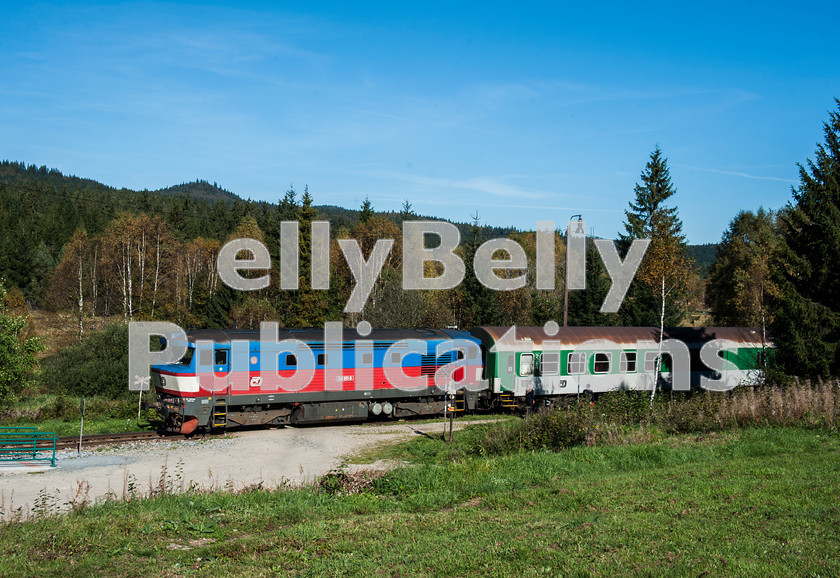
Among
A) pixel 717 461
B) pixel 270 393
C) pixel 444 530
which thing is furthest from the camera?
pixel 270 393

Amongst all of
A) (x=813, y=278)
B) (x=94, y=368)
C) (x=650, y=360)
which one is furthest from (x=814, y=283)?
(x=94, y=368)

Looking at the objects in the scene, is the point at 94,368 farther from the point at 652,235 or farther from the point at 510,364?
the point at 652,235

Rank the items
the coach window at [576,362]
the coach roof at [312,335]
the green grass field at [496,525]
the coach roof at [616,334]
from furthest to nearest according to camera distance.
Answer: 1. the coach window at [576,362]
2. the coach roof at [616,334]
3. the coach roof at [312,335]
4. the green grass field at [496,525]

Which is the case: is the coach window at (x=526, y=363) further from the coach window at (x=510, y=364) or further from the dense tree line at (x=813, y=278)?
the dense tree line at (x=813, y=278)

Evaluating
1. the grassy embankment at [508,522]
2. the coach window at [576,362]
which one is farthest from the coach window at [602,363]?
the grassy embankment at [508,522]

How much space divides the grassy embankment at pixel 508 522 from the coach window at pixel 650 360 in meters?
12.7

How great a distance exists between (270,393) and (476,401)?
27.2 feet

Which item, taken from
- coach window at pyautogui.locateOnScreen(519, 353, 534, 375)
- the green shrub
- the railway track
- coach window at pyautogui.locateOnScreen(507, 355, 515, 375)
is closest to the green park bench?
the railway track

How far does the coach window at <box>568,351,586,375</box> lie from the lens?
24625 mm

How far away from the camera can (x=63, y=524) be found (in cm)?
851

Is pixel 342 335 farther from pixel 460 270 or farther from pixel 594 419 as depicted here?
pixel 460 270

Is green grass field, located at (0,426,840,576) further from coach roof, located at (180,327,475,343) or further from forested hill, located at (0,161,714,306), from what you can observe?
forested hill, located at (0,161,714,306)

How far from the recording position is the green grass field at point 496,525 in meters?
6.67

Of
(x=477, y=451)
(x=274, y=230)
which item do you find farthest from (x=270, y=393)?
(x=274, y=230)
